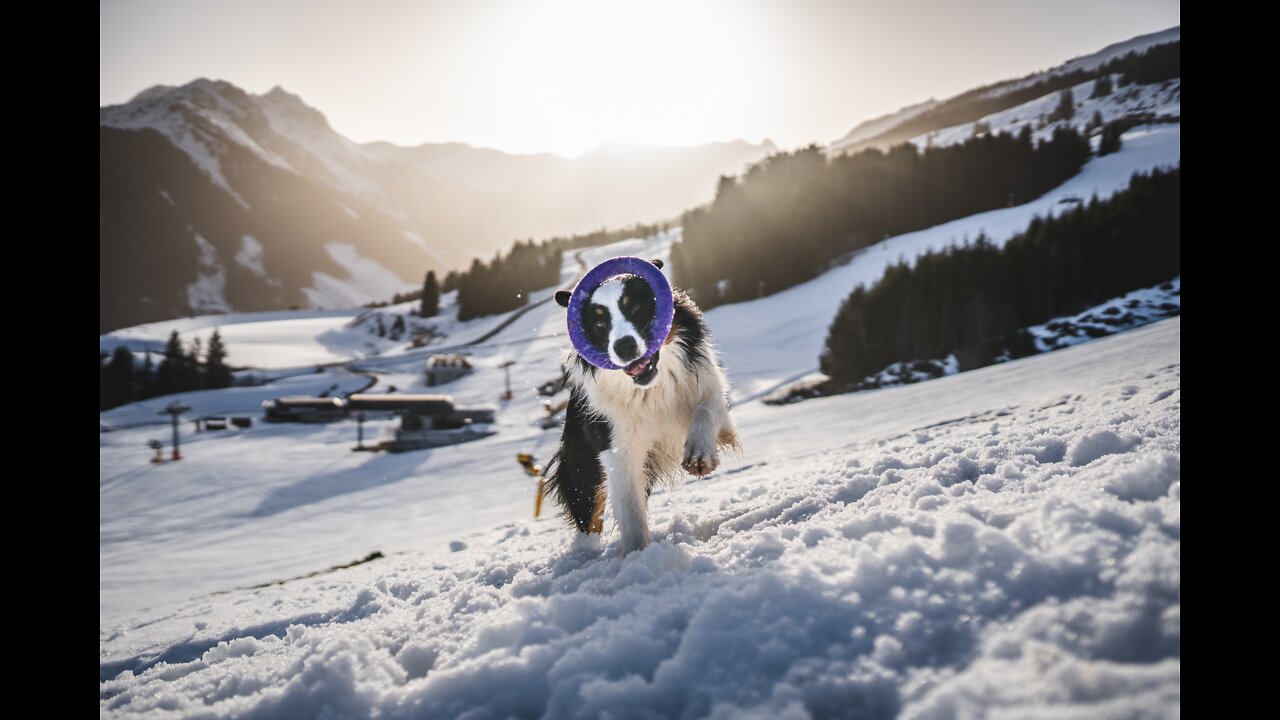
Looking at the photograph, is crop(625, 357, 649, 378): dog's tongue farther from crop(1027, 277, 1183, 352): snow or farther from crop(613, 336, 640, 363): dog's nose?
crop(1027, 277, 1183, 352): snow

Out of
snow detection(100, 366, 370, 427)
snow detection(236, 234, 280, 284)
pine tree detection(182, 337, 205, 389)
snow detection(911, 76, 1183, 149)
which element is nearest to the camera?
snow detection(100, 366, 370, 427)

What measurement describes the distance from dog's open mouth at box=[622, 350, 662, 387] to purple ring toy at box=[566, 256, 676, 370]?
43 millimetres

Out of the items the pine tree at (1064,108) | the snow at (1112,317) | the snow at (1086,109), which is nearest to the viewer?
the snow at (1112,317)

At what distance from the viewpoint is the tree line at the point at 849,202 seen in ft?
135

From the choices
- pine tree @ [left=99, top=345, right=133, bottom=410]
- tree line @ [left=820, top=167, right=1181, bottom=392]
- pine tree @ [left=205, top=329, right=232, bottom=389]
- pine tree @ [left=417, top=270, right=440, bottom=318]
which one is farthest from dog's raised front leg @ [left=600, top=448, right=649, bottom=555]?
pine tree @ [left=417, top=270, right=440, bottom=318]

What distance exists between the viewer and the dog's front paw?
3164mm

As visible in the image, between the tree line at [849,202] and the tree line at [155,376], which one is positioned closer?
the tree line at [849,202]

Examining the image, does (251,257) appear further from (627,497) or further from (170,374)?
(627,497)

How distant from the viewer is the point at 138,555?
464 inches

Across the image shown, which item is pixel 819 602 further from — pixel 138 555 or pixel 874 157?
pixel 874 157

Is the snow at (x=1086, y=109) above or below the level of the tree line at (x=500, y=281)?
above

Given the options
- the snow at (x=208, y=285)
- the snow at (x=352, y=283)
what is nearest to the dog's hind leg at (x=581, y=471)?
the snow at (x=208, y=285)

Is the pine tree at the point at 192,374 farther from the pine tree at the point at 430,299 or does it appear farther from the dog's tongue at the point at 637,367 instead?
the dog's tongue at the point at 637,367

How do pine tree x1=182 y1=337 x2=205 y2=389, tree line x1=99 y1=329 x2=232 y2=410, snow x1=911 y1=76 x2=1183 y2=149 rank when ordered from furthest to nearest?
snow x1=911 y1=76 x2=1183 y2=149
pine tree x1=182 y1=337 x2=205 y2=389
tree line x1=99 y1=329 x2=232 y2=410
